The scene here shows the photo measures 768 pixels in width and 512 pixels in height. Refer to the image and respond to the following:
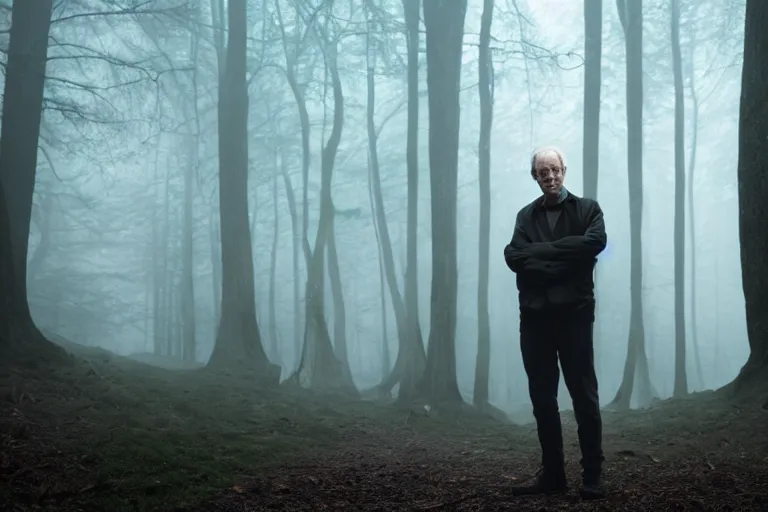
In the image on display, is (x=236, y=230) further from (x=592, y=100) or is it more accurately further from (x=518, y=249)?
(x=518, y=249)

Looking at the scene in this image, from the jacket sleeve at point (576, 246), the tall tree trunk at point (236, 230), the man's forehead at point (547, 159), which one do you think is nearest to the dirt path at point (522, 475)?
the jacket sleeve at point (576, 246)

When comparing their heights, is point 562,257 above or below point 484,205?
below

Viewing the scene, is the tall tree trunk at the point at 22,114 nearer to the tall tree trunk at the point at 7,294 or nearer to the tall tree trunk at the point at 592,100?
the tall tree trunk at the point at 7,294

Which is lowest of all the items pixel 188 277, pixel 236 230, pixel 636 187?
pixel 236 230

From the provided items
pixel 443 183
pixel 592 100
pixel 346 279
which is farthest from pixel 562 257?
pixel 346 279

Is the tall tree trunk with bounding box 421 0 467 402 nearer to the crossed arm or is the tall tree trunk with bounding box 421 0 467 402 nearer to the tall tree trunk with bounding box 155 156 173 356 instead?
the crossed arm

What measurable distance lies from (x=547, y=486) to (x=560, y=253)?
1.59 metres

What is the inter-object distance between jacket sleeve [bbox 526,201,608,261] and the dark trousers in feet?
1.16

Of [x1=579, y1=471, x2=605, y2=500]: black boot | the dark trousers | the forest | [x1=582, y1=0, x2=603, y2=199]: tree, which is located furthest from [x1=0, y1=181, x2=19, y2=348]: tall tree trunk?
[x1=582, y1=0, x2=603, y2=199]: tree

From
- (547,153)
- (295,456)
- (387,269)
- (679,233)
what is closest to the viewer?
(547,153)

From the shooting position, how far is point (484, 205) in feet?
59.1

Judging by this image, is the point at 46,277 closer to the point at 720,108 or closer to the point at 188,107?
the point at 188,107

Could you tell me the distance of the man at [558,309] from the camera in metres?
4.16

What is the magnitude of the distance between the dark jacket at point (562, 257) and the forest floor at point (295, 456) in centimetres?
129
